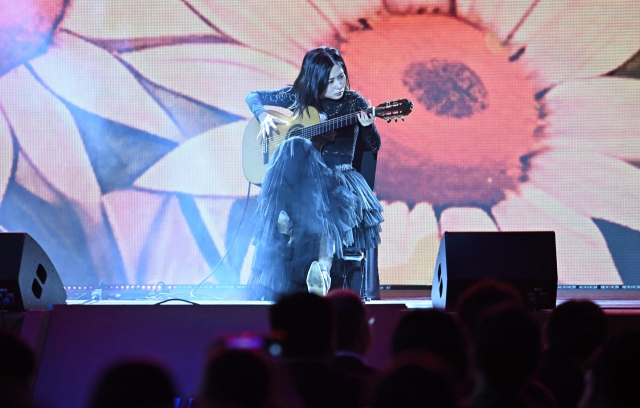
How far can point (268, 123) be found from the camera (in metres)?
4.61

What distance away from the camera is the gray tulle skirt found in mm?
4031

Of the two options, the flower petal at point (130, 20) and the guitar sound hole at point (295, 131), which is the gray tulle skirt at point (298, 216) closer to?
the guitar sound hole at point (295, 131)

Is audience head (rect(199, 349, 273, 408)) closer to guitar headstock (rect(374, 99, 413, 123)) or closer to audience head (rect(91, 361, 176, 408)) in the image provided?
audience head (rect(91, 361, 176, 408))

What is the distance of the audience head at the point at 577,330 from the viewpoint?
2201 mm

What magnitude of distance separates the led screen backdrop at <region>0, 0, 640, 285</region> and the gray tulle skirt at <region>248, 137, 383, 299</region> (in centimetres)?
135

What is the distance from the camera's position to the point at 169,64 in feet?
18.5

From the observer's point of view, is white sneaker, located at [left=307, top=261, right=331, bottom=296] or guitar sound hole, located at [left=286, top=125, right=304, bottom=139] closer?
white sneaker, located at [left=307, top=261, right=331, bottom=296]

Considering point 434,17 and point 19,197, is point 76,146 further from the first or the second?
point 434,17

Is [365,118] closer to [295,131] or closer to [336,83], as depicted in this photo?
[336,83]

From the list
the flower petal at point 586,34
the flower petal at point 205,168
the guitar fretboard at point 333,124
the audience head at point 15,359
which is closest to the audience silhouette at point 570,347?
the audience head at point 15,359

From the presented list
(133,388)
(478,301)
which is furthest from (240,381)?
(478,301)

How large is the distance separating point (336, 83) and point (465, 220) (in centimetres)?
156

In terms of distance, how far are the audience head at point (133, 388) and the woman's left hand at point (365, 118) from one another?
3192 mm

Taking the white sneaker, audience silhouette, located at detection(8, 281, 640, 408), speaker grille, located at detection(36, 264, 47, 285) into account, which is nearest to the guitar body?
the white sneaker
